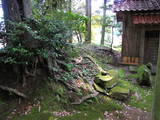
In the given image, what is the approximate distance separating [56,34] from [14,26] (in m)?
0.99

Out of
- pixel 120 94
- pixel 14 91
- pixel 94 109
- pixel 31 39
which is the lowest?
pixel 94 109

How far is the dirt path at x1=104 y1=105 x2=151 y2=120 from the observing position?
3.88m

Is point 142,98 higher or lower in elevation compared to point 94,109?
lower

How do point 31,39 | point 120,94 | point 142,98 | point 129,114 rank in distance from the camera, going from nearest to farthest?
point 31,39 → point 129,114 → point 120,94 → point 142,98

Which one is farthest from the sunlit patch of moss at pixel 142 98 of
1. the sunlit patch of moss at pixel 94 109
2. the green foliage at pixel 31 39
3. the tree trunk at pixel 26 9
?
the tree trunk at pixel 26 9

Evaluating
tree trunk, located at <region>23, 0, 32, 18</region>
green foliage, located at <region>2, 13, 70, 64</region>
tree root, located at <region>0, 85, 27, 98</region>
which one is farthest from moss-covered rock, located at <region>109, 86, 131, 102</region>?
tree trunk, located at <region>23, 0, 32, 18</region>

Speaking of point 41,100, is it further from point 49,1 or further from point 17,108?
point 49,1

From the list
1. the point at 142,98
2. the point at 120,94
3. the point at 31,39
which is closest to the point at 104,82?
the point at 120,94

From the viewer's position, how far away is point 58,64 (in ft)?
15.2

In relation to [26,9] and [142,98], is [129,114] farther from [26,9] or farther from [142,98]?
[26,9]

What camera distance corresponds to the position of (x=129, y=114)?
4078mm

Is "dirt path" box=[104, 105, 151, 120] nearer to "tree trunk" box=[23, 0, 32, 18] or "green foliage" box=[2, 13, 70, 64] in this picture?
"green foliage" box=[2, 13, 70, 64]

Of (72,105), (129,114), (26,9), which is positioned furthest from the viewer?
(26,9)

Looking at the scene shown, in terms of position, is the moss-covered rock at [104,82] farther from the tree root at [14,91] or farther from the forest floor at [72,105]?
the tree root at [14,91]
